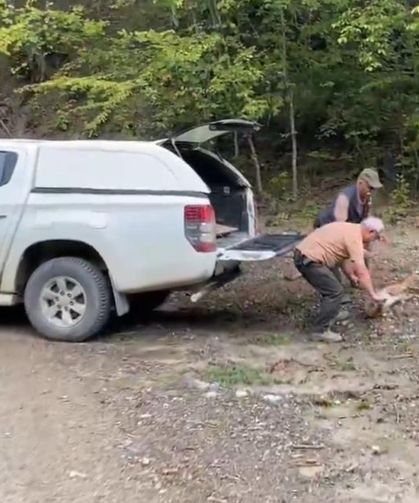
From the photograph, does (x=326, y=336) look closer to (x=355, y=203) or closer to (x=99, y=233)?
(x=355, y=203)

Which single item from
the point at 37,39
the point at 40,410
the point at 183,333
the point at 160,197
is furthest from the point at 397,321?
the point at 37,39

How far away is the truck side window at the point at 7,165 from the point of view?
769 cm

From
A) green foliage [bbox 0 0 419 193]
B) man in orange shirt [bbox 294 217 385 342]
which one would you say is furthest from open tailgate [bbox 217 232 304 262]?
green foliage [bbox 0 0 419 193]

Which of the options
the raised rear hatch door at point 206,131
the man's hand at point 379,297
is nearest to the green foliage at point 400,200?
the man's hand at point 379,297

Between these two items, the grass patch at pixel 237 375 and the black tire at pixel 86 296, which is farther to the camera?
the black tire at pixel 86 296

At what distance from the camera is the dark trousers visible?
24.2 feet

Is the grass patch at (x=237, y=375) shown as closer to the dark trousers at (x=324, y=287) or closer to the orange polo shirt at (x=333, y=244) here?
the dark trousers at (x=324, y=287)

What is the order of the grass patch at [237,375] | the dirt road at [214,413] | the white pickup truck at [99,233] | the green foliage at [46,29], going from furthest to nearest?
1. the green foliage at [46,29]
2. the white pickup truck at [99,233]
3. the grass patch at [237,375]
4. the dirt road at [214,413]

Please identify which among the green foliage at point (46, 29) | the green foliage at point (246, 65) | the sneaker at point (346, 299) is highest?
the green foliage at point (46, 29)

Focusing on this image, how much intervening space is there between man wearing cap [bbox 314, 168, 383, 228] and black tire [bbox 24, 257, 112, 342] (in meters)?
2.32

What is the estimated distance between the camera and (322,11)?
1305 cm

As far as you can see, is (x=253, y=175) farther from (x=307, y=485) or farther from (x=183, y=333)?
(x=307, y=485)

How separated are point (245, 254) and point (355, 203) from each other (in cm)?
165

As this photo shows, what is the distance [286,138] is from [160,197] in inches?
320
